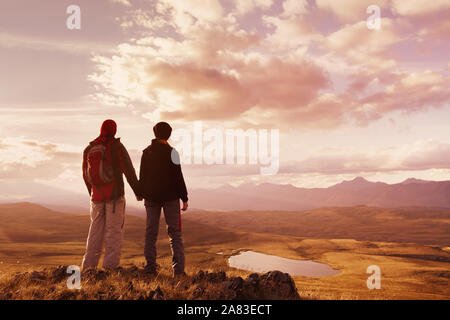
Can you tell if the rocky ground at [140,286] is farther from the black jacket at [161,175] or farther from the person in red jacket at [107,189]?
the black jacket at [161,175]

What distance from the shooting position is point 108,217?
946 centimetres

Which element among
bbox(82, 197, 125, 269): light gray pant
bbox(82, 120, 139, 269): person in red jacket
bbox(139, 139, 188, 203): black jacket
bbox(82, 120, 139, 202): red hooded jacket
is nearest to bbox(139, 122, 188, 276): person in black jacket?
bbox(139, 139, 188, 203): black jacket

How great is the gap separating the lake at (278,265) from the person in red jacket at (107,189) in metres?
88.0

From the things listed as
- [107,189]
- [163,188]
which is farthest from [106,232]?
[163,188]

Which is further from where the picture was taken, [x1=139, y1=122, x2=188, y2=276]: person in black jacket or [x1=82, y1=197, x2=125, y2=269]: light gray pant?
[x1=82, y1=197, x2=125, y2=269]: light gray pant

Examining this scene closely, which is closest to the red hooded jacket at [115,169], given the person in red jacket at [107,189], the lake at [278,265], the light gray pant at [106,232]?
the person in red jacket at [107,189]

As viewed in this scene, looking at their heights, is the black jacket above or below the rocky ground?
above

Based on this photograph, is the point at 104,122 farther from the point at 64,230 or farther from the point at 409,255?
the point at 64,230

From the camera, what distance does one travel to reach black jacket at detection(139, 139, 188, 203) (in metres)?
9.07

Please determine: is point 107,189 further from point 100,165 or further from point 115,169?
point 100,165

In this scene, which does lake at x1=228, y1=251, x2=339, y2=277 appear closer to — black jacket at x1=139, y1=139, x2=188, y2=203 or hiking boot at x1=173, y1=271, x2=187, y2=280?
hiking boot at x1=173, y1=271, x2=187, y2=280

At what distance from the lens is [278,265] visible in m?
109

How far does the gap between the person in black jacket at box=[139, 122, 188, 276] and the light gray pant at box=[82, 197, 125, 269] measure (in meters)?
0.93
